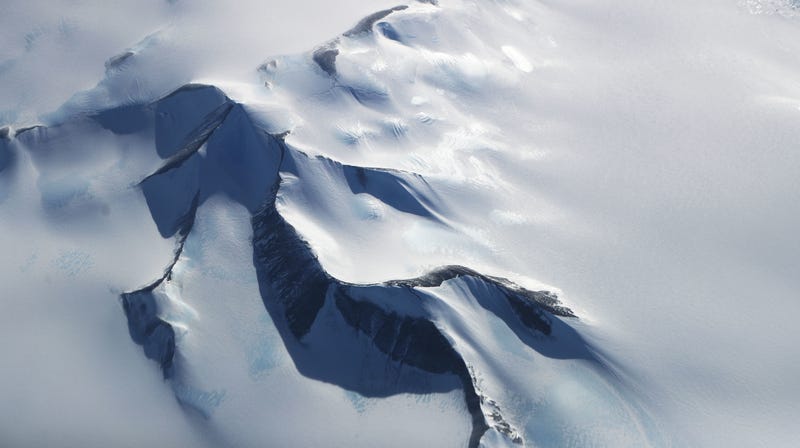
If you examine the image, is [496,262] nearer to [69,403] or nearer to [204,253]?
[204,253]

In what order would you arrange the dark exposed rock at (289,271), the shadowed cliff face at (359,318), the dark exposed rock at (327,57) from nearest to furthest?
the shadowed cliff face at (359,318), the dark exposed rock at (289,271), the dark exposed rock at (327,57)

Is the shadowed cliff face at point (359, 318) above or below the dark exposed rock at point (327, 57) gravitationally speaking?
below

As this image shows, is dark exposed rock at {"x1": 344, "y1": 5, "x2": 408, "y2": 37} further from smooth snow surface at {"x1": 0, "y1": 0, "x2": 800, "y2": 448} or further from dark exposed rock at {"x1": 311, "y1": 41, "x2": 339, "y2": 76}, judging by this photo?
dark exposed rock at {"x1": 311, "y1": 41, "x2": 339, "y2": 76}

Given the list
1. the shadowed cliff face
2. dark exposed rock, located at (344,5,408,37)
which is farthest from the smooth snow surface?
dark exposed rock, located at (344,5,408,37)

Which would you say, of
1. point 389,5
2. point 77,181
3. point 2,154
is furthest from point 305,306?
point 389,5

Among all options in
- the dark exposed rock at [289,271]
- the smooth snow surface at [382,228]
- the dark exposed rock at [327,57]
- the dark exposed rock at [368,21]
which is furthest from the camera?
the dark exposed rock at [368,21]

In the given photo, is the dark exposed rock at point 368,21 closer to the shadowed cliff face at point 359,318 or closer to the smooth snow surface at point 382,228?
the smooth snow surface at point 382,228

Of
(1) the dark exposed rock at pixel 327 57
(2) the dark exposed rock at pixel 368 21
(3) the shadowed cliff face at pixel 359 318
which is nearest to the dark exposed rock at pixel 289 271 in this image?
(3) the shadowed cliff face at pixel 359 318

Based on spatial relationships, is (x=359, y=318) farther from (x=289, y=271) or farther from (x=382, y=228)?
(x=382, y=228)
